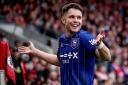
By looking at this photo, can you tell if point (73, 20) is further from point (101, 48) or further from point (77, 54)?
point (101, 48)

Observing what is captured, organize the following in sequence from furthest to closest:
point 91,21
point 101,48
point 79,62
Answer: point 91,21, point 79,62, point 101,48

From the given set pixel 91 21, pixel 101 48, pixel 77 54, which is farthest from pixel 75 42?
pixel 91 21

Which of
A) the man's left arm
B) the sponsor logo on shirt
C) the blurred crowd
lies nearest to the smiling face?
the sponsor logo on shirt

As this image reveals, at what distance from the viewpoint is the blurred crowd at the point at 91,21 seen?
14913 millimetres

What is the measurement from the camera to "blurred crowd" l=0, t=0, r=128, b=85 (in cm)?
1491

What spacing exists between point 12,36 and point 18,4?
243 centimetres

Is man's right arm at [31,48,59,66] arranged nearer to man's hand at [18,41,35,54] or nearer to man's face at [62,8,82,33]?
man's hand at [18,41,35,54]

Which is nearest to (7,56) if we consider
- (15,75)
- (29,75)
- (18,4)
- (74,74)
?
(15,75)

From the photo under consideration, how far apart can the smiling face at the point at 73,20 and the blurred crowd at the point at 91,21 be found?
7141 mm

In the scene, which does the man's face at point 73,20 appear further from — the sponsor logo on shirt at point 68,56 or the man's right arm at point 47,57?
the man's right arm at point 47,57

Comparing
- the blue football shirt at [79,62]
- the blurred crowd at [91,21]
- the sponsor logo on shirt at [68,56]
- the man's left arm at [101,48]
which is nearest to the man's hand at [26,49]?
the sponsor logo on shirt at [68,56]

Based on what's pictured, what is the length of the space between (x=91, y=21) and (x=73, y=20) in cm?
1435

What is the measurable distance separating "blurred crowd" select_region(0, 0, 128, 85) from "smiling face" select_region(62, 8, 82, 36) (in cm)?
714

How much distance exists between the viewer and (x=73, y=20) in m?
5.60
